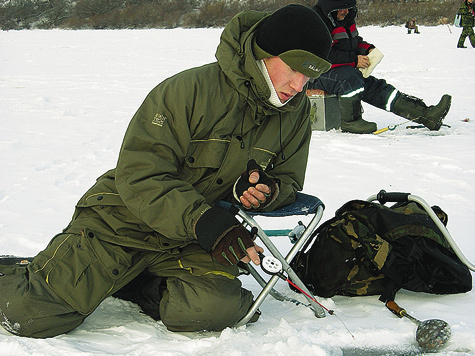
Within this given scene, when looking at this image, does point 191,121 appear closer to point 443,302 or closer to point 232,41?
point 232,41

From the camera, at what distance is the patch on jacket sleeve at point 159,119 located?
7.72ft

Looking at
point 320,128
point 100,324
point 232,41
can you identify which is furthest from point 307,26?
point 320,128

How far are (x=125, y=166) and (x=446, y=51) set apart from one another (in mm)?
12924

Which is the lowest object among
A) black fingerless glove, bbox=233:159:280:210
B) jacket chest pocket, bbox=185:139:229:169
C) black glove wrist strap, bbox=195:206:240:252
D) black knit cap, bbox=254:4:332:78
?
black glove wrist strap, bbox=195:206:240:252

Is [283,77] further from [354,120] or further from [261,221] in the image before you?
[354,120]

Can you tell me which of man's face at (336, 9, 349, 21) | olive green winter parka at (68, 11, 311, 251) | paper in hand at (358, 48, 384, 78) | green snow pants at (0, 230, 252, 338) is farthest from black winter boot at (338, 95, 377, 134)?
green snow pants at (0, 230, 252, 338)

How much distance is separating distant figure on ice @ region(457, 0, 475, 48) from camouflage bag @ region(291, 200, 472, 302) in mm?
12441

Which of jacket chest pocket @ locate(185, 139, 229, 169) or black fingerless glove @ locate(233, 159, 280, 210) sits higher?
jacket chest pocket @ locate(185, 139, 229, 169)

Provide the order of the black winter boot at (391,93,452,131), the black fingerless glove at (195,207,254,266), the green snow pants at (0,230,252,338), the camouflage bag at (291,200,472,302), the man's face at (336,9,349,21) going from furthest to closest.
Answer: the black winter boot at (391,93,452,131) → the man's face at (336,9,349,21) → the camouflage bag at (291,200,472,302) → the green snow pants at (0,230,252,338) → the black fingerless glove at (195,207,254,266)

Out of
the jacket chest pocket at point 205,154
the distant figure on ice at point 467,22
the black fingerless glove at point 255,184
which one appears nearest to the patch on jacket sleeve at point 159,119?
the jacket chest pocket at point 205,154

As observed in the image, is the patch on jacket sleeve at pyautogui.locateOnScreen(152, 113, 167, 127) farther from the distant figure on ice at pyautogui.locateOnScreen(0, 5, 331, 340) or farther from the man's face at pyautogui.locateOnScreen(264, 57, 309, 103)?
the man's face at pyautogui.locateOnScreen(264, 57, 309, 103)

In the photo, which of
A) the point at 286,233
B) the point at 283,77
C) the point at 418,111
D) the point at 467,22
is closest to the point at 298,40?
the point at 283,77

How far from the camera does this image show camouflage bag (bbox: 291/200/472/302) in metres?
2.66

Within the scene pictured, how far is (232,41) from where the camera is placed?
2475 millimetres
